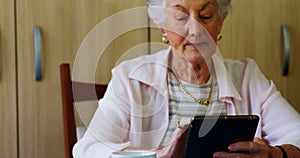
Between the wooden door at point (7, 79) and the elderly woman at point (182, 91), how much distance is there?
0.64 meters

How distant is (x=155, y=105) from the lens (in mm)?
1387

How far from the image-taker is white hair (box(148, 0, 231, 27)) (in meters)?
1.42

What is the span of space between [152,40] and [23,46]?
19.4 inches

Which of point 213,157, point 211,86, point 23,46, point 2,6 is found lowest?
point 213,157

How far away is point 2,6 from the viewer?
74.5 inches

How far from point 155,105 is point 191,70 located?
0.15 meters

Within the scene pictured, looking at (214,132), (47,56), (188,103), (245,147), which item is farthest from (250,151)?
(47,56)

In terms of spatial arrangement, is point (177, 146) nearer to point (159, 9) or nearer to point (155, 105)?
point (155, 105)

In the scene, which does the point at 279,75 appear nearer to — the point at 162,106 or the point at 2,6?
the point at 162,106

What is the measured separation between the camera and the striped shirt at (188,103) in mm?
1376

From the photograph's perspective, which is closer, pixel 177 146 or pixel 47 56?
pixel 177 146

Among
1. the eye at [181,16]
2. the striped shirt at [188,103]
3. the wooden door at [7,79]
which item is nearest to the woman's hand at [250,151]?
the striped shirt at [188,103]

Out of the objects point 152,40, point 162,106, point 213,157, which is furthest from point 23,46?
point 213,157

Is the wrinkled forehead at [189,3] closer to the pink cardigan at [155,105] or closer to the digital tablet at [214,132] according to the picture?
the pink cardigan at [155,105]
